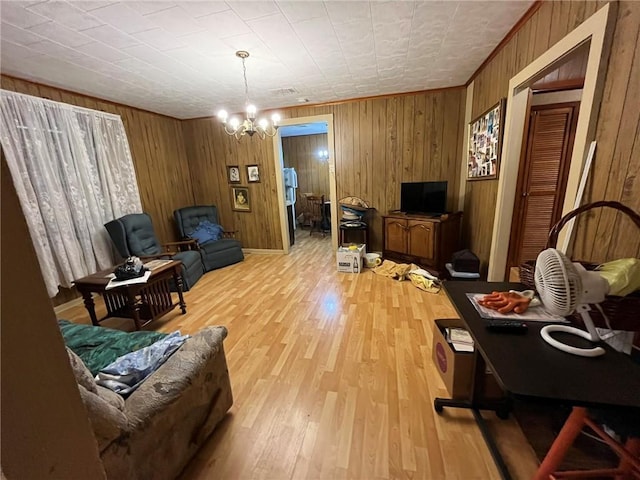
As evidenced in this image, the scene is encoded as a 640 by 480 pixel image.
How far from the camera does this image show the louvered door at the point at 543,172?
2.76 m

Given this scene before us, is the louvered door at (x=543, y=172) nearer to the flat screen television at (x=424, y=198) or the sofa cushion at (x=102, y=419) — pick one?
the flat screen television at (x=424, y=198)

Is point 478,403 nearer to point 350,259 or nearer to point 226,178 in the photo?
point 350,259

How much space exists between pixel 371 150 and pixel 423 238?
1.67 metres

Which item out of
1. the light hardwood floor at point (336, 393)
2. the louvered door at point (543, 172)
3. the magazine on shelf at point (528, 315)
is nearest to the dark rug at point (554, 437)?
the light hardwood floor at point (336, 393)

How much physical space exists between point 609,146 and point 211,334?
2277 millimetres

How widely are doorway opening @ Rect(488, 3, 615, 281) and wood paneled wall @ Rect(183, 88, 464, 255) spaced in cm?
160

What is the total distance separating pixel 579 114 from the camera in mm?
1430

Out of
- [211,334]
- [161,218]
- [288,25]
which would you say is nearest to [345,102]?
[288,25]

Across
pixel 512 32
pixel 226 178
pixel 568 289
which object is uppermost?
pixel 512 32

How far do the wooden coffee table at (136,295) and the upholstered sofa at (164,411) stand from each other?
1.32 m

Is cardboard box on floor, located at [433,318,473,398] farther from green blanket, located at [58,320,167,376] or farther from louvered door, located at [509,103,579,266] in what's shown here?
green blanket, located at [58,320,167,376]

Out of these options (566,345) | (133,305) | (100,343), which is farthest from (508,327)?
(133,305)

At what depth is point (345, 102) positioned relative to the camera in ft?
13.5

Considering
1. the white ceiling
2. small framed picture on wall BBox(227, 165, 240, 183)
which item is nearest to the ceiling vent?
the white ceiling
